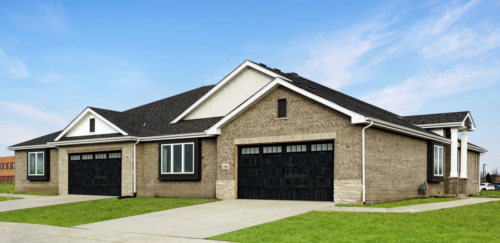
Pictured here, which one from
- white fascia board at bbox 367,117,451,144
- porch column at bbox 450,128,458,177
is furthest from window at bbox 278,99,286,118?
porch column at bbox 450,128,458,177

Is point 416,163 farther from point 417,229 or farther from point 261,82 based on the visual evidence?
point 417,229

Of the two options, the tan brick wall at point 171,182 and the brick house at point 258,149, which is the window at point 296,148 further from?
the tan brick wall at point 171,182

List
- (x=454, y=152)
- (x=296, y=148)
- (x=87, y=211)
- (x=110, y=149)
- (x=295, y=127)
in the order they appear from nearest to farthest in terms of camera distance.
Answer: (x=87, y=211) → (x=295, y=127) → (x=296, y=148) → (x=454, y=152) → (x=110, y=149)

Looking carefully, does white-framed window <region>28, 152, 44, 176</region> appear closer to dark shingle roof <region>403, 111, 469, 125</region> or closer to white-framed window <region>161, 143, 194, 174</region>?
white-framed window <region>161, 143, 194, 174</region>

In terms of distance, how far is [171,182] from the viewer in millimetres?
23750

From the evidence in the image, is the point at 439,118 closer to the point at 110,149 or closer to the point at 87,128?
the point at 110,149

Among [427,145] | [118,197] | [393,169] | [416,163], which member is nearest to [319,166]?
[393,169]

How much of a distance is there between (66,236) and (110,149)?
509 inches

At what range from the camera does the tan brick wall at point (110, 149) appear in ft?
80.6

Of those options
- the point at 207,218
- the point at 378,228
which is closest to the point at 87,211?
the point at 207,218

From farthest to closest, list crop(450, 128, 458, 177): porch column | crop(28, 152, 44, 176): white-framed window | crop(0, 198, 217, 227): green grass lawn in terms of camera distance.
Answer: crop(28, 152, 44, 176): white-framed window → crop(450, 128, 458, 177): porch column → crop(0, 198, 217, 227): green grass lawn

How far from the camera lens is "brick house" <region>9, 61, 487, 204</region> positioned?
60.6ft

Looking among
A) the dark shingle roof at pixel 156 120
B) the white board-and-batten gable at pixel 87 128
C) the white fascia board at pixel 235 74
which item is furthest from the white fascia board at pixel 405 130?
the white board-and-batten gable at pixel 87 128

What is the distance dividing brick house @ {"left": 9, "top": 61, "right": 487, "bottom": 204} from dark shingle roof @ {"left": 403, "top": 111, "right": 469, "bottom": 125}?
52mm
